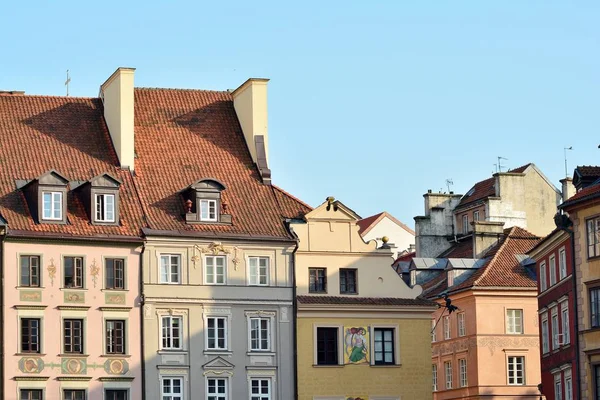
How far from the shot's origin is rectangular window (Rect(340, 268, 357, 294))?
7756 centimetres

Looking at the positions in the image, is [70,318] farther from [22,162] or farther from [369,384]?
[369,384]

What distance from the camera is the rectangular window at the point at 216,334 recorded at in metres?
75.0

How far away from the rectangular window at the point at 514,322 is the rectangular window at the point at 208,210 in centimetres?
2478

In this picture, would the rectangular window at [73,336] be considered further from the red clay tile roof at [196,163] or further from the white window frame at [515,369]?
the white window frame at [515,369]

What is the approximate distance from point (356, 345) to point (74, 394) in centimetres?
1284

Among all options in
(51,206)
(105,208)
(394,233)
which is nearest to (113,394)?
(105,208)

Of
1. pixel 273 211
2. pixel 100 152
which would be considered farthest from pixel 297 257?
pixel 100 152

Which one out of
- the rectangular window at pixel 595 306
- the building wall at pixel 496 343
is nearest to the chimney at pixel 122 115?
the rectangular window at pixel 595 306

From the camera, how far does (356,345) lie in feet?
252

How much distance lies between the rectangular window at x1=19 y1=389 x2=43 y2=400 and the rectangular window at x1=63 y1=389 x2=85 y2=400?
105 cm

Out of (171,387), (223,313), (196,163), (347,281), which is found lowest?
(171,387)

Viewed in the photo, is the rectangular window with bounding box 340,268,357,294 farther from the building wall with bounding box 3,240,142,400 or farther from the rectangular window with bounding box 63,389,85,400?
the rectangular window with bounding box 63,389,85,400

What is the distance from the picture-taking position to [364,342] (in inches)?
3034

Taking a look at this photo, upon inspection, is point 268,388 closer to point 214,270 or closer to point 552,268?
point 214,270
